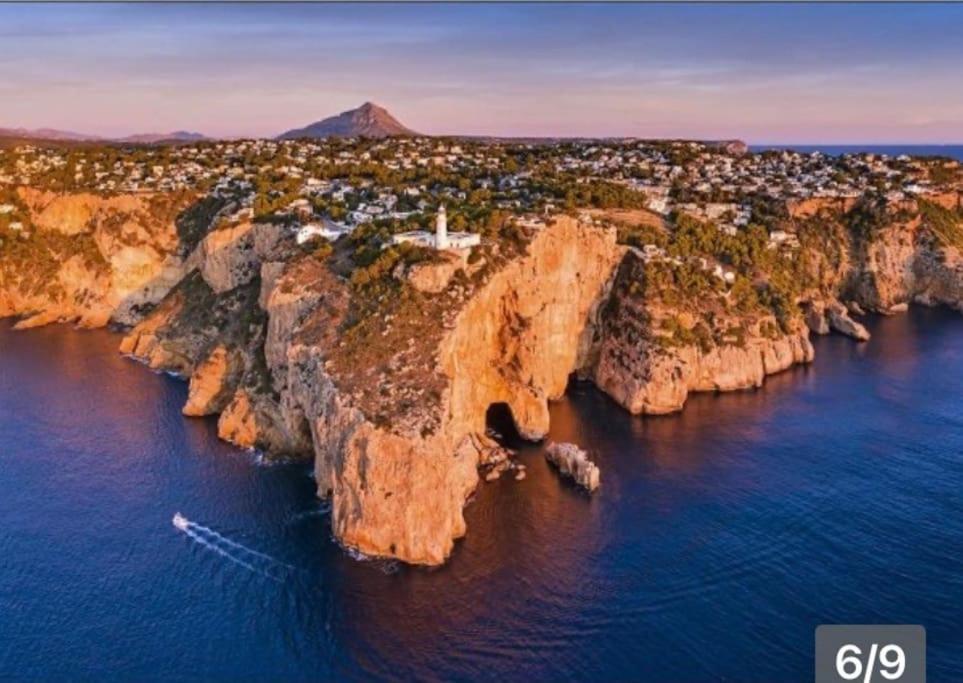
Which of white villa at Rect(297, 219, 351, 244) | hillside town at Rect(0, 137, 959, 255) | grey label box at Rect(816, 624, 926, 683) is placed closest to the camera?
grey label box at Rect(816, 624, 926, 683)

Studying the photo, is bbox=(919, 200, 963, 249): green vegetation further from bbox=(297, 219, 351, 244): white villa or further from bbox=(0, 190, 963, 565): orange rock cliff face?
bbox=(297, 219, 351, 244): white villa

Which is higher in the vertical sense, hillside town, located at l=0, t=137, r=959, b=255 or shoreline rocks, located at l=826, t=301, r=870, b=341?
hillside town, located at l=0, t=137, r=959, b=255

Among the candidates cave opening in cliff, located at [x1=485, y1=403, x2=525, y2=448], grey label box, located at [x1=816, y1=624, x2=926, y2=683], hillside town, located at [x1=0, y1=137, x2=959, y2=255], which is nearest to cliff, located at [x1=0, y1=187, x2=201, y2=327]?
hillside town, located at [x1=0, y1=137, x2=959, y2=255]

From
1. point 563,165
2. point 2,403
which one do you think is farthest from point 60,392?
point 563,165

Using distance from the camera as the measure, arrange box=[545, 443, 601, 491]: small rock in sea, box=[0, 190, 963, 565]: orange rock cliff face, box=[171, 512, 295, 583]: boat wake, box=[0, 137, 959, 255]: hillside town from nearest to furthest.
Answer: box=[171, 512, 295, 583]: boat wake
box=[0, 190, 963, 565]: orange rock cliff face
box=[545, 443, 601, 491]: small rock in sea
box=[0, 137, 959, 255]: hillside town

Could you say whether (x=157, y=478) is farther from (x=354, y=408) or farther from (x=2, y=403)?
(x=2, y=403)

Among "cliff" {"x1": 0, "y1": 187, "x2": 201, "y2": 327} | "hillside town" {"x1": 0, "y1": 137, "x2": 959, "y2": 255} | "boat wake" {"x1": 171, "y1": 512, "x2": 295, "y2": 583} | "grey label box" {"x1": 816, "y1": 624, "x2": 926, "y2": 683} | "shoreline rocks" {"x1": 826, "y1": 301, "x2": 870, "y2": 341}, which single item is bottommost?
"boat wake" {"x1": 171, "y1": 512, "x2": 295, "y2": 583}

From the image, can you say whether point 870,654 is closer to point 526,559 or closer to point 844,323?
point 526,559
